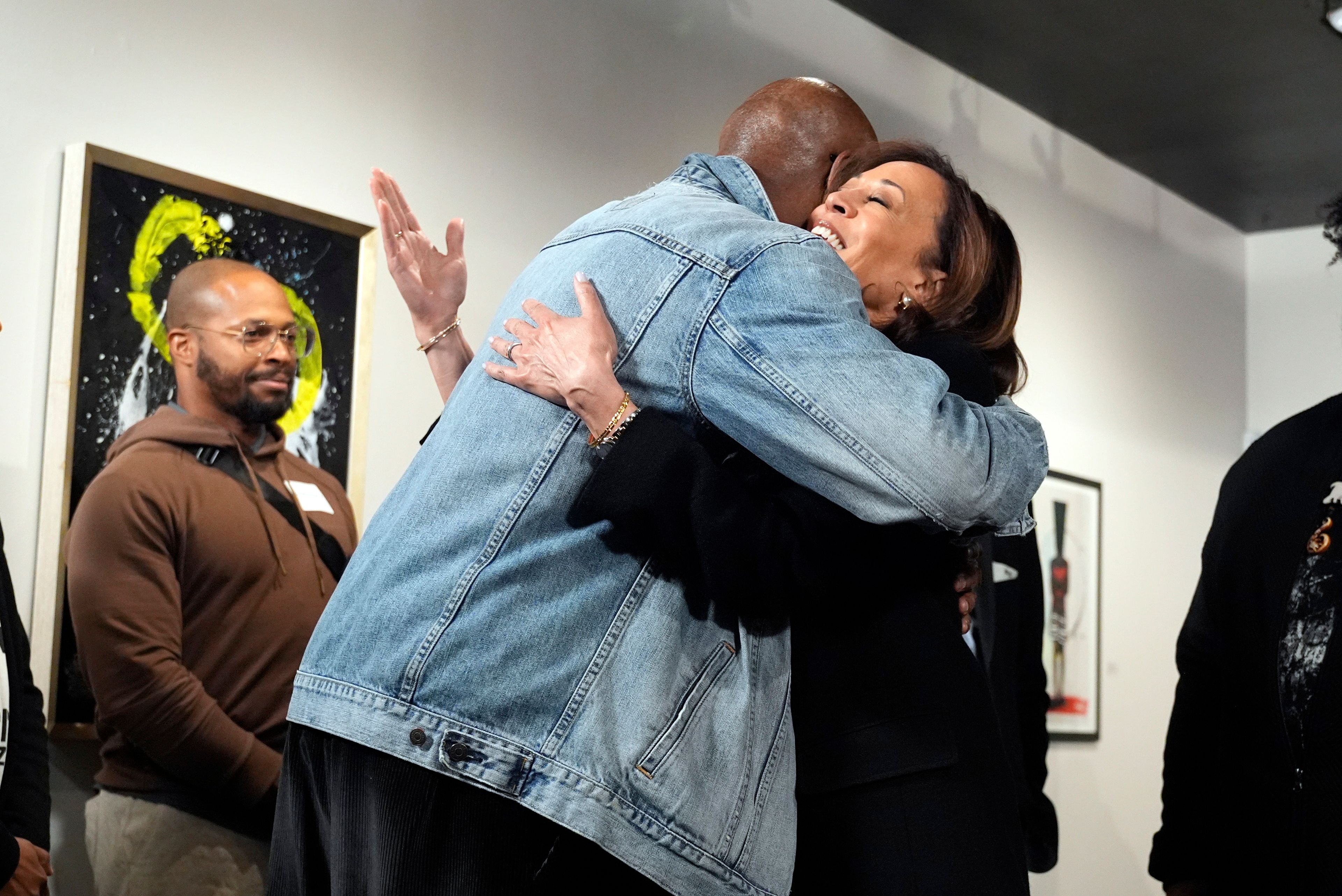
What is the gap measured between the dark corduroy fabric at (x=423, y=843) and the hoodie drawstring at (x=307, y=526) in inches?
66.9

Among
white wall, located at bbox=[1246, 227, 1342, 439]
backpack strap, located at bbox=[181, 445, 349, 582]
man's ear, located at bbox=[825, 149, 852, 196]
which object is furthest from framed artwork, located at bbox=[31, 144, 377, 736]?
white wall, located at bbox=[1246, 227, 1342, 439]

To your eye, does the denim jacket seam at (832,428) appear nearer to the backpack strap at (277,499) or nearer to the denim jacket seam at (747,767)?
the denim jacket seam at (747,767)

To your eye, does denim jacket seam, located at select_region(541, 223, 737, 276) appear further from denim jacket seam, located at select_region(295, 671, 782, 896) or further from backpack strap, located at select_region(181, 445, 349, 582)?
backpack strap, located at select_region(181, 445, 349, 582)

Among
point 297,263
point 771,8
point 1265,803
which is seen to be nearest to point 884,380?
point 1265,803

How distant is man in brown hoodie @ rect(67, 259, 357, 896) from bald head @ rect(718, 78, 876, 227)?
129cm

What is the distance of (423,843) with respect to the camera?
1.38 m

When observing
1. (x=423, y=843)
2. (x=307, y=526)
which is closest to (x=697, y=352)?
(x=423, y=843)

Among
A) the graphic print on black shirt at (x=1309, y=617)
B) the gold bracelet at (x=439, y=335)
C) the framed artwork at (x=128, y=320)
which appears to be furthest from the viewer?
the framed artwork at (x=128, y=320)

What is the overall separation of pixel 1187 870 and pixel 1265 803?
0.28 meters

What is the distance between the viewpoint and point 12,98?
2.88 meters

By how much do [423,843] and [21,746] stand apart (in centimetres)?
147

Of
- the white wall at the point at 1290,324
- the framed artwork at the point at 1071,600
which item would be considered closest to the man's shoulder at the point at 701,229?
the framed artwork at the point at 1071,600

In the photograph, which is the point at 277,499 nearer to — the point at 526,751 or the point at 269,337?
the point at 269,337

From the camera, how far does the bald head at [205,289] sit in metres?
3.05
